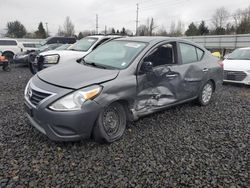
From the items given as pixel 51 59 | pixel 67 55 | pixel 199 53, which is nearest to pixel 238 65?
pixel 199 53

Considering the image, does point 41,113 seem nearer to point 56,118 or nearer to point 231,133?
point 56,118

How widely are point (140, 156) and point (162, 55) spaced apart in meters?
2.02

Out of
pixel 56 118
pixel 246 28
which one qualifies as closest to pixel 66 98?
pixel 56 118

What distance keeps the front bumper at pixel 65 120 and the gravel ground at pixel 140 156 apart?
0.26 meters

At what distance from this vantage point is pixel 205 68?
5.12 m

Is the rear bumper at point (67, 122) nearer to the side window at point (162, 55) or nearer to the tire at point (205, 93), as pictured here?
the side window at point (162, 55)

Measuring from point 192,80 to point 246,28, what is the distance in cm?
3778

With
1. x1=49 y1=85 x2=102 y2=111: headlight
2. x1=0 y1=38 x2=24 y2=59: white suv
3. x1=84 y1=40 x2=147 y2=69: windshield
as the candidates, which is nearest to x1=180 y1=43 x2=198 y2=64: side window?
x1=84 y1=40 x2=147 y2=69: windshield

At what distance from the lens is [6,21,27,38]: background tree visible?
51763 millimetres

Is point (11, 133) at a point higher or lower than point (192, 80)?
lower

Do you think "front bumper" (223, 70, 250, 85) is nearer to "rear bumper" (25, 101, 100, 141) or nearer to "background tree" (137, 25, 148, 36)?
"rear bumper" (25, 101, 100, 141)

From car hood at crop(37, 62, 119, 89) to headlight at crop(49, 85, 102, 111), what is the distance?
0.10m

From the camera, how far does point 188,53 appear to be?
4.85 m

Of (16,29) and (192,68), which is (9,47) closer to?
(192,68)
